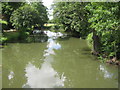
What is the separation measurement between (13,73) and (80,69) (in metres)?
3.75

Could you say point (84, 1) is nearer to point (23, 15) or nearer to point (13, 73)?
point (13, 73)

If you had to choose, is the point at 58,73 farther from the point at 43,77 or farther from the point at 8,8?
the point at 8,8

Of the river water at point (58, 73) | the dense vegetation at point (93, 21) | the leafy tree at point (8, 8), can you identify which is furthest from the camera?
the leafy tree at point (8, 8)

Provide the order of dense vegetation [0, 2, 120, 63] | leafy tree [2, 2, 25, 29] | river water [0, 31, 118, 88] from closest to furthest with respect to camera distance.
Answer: river water [0, 31, 118, 88]
dense vegetation [0, 2, 120, 63]
leafy tree [2, 2, 25, 29]

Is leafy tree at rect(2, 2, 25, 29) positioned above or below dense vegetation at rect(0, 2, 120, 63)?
above

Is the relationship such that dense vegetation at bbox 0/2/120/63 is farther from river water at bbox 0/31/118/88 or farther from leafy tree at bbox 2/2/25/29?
river water at bbox 0/31/118/88

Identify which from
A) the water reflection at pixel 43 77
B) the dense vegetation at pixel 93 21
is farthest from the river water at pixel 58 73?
the dense vegetation at pixel 93 21

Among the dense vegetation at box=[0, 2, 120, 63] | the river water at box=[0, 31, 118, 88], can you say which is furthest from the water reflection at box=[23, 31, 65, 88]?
the dense vegetation at box=[0, 2, 120, 63]

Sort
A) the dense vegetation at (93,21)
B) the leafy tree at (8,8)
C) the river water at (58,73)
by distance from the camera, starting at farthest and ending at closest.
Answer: the leafy tree at (8,8), the dense vegetation at (93,21), the river water at (58,73)

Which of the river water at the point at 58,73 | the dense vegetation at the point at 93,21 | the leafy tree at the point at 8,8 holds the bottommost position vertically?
the river water at the point at 58,73

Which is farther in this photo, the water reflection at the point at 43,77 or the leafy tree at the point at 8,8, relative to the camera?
the leafy tree at the point at 8,8

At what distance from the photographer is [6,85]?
6.93 m

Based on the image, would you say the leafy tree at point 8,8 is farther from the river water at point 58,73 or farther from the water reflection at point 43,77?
the water reflection at point 43,77

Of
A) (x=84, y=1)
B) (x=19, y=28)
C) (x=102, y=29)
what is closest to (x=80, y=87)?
(x=102, y=29)
